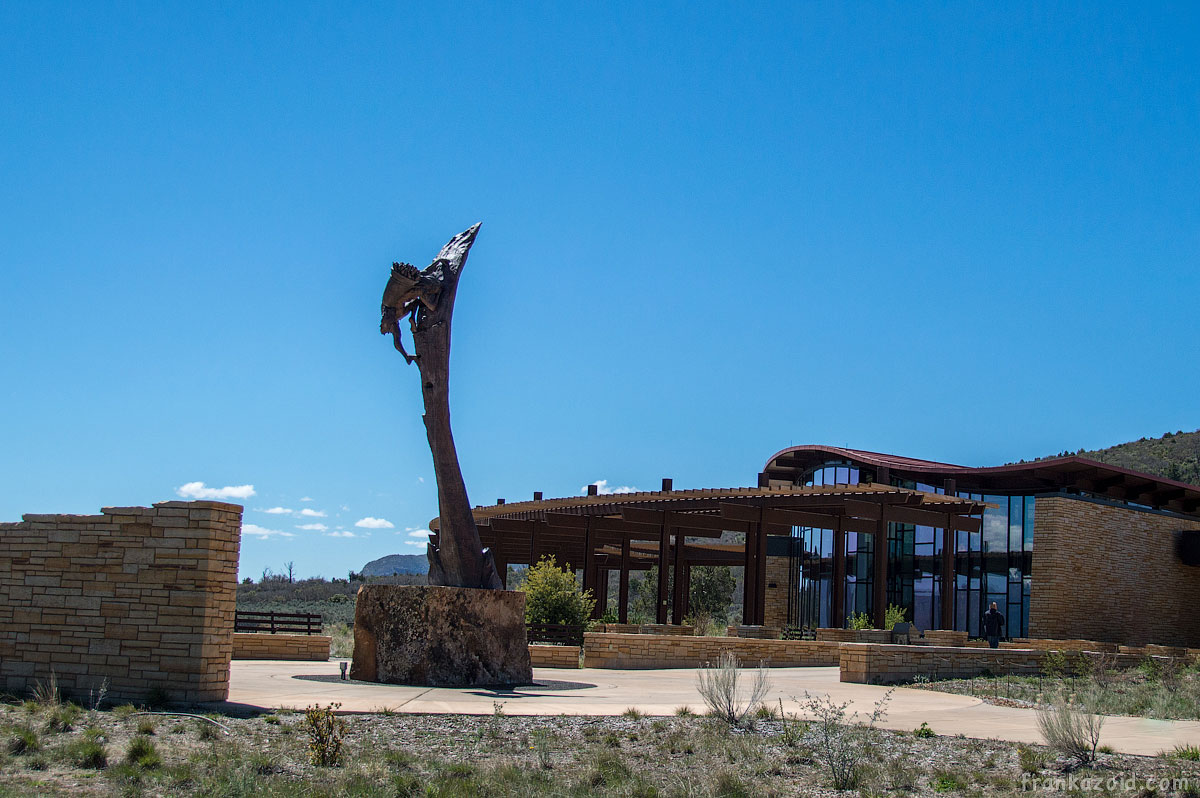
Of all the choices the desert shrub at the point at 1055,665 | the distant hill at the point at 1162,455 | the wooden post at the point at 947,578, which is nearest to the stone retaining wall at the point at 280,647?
the desert shrub at the point at 1055,665

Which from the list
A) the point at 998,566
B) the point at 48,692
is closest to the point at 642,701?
the point at 48,692

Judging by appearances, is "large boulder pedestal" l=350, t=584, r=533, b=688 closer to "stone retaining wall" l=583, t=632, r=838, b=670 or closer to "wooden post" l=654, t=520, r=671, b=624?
"stone retaining wall" l=583, t=632, r=838, b=670

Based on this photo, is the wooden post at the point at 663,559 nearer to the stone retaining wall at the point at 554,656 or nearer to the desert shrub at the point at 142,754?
the stone retaining wall at the point at 554,656

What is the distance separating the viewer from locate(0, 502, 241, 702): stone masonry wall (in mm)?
10828

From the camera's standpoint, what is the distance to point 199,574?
35.7ft

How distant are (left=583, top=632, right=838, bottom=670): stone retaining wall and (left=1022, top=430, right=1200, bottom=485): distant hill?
44.8 meters

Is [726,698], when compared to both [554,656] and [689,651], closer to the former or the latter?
[554,656]

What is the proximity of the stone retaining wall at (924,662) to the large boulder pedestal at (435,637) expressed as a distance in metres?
5.68

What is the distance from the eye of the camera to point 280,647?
1984 cm

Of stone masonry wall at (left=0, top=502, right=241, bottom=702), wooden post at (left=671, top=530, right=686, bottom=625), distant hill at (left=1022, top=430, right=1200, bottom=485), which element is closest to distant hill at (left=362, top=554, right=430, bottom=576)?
distant hill at (left=1022, top=430, right=1200, bottom=485)

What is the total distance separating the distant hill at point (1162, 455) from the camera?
2378 inches

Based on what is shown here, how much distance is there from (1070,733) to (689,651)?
12.3m

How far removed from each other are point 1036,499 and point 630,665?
52.5 ft

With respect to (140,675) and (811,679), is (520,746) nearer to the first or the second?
(140,675)
